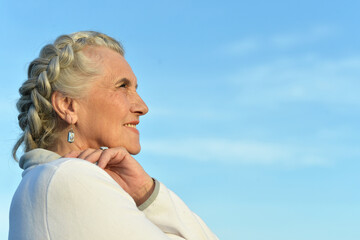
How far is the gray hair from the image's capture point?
3850 millimetres

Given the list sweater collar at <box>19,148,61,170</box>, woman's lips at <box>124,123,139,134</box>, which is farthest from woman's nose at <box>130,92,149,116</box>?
sweater collar at <box>19,148,61,170</box>

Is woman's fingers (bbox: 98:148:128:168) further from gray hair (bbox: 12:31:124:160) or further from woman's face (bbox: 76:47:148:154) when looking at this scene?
gray hair (bbox: 12:31:124:160)

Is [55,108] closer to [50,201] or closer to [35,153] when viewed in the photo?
[35,153]

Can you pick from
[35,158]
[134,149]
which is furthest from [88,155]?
[134,149]

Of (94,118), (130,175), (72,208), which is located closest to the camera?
(72,208)

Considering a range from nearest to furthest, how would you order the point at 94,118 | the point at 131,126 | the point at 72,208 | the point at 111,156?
the point at 72,208
the point at 111,156
the point at 94,118
the point at 131,126

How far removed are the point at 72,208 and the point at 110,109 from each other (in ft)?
4.99

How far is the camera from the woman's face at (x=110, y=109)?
384 centimetres

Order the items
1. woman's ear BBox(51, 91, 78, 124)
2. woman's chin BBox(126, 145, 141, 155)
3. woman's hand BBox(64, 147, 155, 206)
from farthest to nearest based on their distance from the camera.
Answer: woman's chin BBox(126, 145, 141, 155), woman's ear BBox(51, 91, 78, 124), woman's hand BBox(64, 147, 155, 206)

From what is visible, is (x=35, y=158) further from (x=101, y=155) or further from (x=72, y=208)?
(x=72, y=208)

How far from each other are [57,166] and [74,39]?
1.79 m

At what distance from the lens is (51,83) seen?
3.90m

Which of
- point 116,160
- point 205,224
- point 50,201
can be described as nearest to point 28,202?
point 50,201

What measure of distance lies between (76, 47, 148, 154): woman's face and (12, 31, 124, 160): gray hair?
84mm
